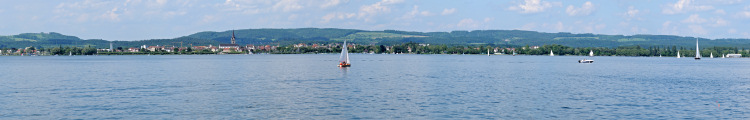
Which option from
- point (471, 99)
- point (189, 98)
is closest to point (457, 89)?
point (471, 99)

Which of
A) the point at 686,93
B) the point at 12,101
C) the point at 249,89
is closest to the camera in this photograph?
the point at 12,101

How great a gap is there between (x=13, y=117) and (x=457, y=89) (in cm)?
3870

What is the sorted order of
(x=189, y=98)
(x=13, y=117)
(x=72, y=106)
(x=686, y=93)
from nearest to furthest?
(x=13, y=117), (x=72, y=106), (x=189, y=98), (x=686, y=93)

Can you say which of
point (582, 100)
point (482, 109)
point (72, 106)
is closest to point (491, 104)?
point (482, 109)

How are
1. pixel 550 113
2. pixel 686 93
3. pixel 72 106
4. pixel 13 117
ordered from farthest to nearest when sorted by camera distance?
pixel 686 93, pixel 72 106, pixel 550 113, pixel 13 117

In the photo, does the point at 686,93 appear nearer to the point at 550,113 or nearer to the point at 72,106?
the point at 550,113

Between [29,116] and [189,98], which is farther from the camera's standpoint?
[189,98]

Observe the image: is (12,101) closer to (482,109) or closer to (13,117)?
(13,117)

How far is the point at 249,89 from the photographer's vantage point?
2569 inches

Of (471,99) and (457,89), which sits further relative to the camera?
(457,89)

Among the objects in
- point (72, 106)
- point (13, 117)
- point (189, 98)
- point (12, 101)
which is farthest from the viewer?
point (189, 98)

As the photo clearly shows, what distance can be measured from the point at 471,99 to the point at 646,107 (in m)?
12.8

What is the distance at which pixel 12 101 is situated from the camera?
1992 inches

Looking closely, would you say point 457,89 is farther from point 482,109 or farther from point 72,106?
point 72,106
